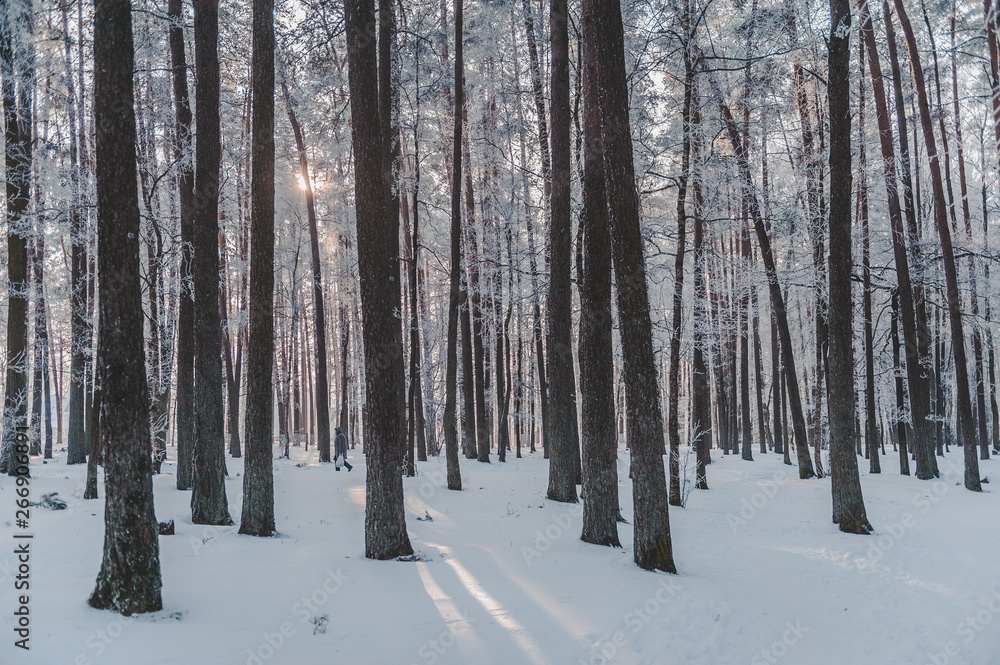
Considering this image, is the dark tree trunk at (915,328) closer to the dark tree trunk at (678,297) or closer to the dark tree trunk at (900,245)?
the dark tree trunk at (900,245)

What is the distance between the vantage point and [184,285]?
36.3ft

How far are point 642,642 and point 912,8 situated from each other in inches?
782

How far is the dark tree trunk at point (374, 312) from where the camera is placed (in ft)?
22.4

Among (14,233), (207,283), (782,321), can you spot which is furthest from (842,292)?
(14,233)

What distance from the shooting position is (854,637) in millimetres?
5543

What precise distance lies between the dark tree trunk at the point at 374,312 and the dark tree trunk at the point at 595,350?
2.70m

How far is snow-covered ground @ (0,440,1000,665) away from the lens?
4.48 meters

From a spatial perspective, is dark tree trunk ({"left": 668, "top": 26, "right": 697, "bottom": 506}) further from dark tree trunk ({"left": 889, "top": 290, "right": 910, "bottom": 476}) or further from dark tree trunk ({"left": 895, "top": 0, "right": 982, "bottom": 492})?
dark tree trunk ({"left": 889, "top": 290, "right": 910, "bottom": 476})

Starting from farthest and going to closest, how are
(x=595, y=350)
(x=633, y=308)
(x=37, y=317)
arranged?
(x=37, y=317) < (x=595, y=350) < (x=633, y=308)

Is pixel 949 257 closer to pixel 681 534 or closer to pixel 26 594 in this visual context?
pixel 681 534

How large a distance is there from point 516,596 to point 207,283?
6082mm

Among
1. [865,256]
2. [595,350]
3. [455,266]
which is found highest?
[865,256]

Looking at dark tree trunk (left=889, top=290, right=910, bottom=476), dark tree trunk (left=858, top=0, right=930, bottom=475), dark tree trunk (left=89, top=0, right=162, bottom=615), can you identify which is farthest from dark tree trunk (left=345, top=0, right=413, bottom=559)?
dark tree trunk (left=889, top=290, right=910, bottom=476)

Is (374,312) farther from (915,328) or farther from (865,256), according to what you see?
(915,328)
